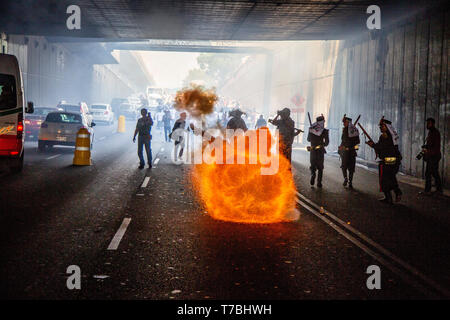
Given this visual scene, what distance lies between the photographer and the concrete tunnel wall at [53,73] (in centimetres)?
3296

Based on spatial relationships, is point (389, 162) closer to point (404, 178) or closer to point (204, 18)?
point (404, 178)

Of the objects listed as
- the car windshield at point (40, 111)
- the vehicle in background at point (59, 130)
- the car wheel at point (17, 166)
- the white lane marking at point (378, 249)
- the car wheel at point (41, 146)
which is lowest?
the white lane marking at point (378, 249)

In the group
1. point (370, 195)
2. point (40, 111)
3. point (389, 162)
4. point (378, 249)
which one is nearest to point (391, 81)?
point (370, 195)

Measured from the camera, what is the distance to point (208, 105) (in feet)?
161

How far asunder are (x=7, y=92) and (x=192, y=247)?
8.51 m

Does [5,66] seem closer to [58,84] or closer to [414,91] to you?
[414,91]

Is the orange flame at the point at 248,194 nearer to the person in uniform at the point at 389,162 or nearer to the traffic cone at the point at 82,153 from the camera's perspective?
the person in uniform at the point at 389,162

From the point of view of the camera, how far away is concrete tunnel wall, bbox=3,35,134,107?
108 ft

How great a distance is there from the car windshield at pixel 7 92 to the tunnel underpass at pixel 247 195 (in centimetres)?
26

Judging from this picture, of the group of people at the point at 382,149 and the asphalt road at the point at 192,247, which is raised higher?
the group of people at the point at 382,149

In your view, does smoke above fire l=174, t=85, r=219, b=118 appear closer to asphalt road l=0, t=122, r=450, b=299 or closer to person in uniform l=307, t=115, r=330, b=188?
person in uniform l=307, t=115, r=330, b=188

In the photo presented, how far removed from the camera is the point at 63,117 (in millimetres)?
21359

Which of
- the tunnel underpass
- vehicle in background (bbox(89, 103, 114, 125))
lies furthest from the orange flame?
vehicle in background (bbox(89, 103, 114, 125))

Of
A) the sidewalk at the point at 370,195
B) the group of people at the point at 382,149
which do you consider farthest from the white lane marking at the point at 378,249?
the group of people at the point at 382,149
